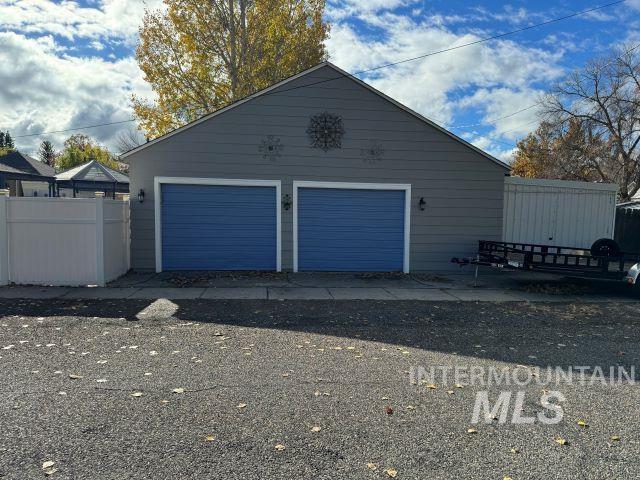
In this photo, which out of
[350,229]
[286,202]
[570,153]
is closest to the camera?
[286,202]

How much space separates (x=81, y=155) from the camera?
4388cm

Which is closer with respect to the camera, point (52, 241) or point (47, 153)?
point (52, 241)

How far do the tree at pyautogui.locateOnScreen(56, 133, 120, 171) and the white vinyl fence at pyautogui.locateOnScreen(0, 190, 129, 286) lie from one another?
21.5m

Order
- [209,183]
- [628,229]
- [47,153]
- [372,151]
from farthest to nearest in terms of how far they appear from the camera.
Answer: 1. [47,153]
2. [628,229]
3. [372,151]
4. [209,183]

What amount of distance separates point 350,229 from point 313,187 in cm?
150

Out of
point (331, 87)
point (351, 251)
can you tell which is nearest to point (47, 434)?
point (351, 251)

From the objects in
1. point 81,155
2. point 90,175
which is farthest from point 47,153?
point 90,175

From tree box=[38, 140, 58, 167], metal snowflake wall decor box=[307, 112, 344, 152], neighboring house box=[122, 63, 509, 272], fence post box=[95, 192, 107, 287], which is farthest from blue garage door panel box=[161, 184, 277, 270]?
tree box=[38, 140, 58, 167]

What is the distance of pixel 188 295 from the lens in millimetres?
8227

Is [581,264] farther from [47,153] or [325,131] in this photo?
[47,153]

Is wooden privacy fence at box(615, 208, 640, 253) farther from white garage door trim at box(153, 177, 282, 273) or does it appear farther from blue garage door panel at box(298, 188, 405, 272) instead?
white garage door trim at box(153, 177, 282, 273)

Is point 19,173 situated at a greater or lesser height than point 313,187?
greater

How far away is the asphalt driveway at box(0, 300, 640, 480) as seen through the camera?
282 cm

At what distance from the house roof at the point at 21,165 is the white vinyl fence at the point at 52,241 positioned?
2052 cm
